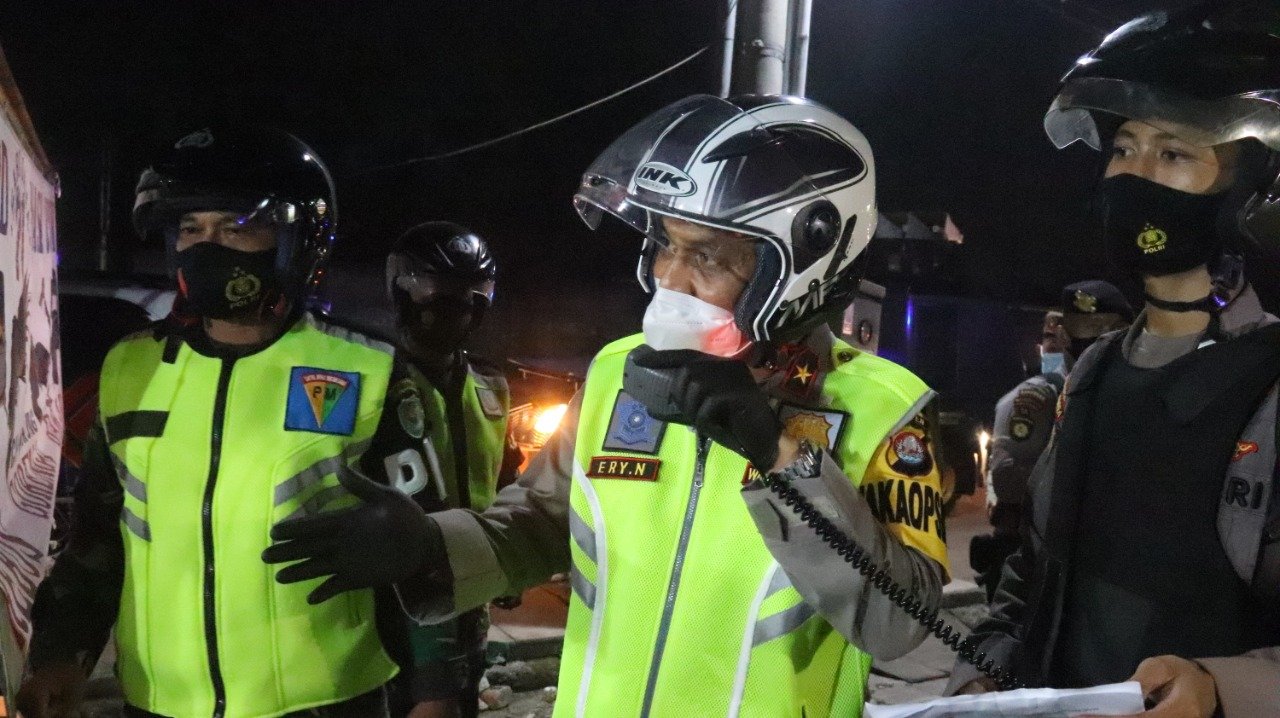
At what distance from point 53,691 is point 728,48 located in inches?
204

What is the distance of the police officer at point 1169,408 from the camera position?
2.10 m

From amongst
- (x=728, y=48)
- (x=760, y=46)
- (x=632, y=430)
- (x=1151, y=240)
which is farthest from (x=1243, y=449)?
(x=728, y=48)

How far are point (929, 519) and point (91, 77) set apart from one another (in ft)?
61.8

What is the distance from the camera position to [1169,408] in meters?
2.25

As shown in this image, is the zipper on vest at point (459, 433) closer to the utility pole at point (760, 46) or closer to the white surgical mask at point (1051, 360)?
the utility pole at point (760, 46)

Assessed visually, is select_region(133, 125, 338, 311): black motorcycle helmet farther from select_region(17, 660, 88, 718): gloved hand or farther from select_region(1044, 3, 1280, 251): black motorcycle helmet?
select_region(1044, 3, 1280, 251): black motorcycle helmet

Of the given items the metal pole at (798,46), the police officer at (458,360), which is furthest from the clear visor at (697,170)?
the metal pole at (798,46)

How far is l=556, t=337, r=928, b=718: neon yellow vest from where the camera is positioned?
2021 millimetres

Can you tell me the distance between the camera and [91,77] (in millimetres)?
17172

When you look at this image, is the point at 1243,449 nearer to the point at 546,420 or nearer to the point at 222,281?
the point at 222,281

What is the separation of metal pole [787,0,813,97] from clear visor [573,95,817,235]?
399 cm

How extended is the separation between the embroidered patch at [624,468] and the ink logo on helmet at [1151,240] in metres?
1.26

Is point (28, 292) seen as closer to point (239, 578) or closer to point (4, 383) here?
point (4, 383)

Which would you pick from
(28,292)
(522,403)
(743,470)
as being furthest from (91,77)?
(743,470)
